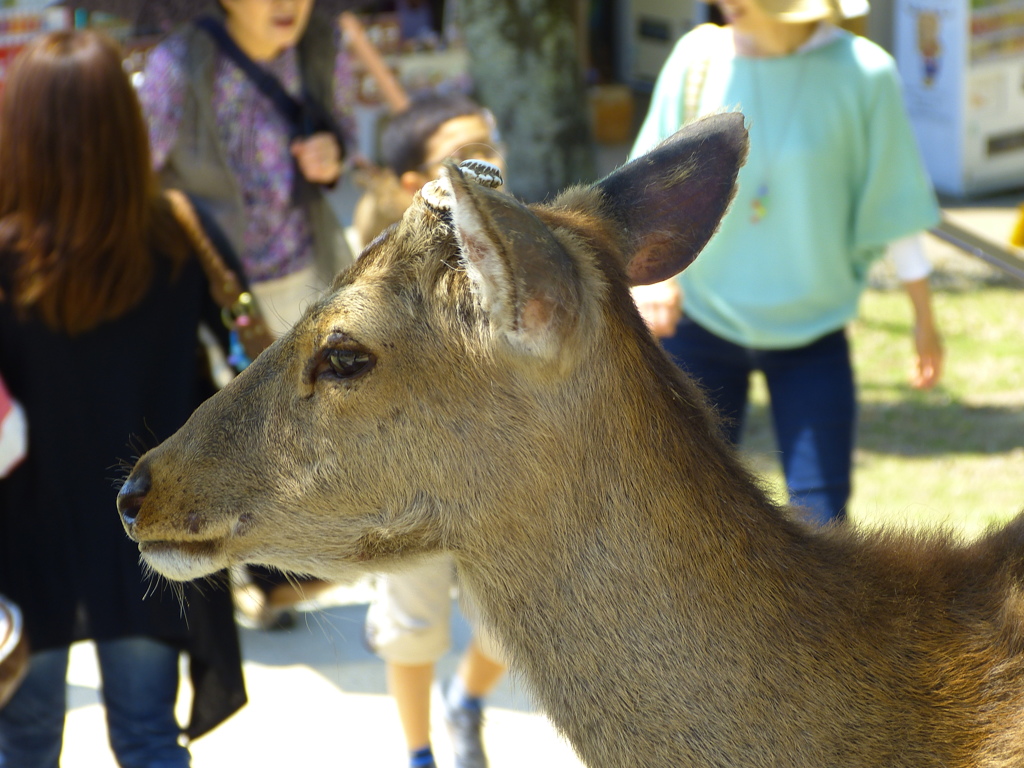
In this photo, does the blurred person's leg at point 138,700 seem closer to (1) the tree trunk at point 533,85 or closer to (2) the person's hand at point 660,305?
(2) the person's hand at point 660,305

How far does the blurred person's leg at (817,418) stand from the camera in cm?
369

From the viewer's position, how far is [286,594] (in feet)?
14.3

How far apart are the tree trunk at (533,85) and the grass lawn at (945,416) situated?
2739 millimetres

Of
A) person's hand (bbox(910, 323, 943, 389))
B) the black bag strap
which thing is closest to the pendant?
person's hand (bbox(910, 323, 943, 389))

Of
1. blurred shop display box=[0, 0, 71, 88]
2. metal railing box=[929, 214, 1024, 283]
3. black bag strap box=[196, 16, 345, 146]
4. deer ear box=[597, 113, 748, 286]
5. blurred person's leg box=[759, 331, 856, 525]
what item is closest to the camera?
deer ear box=[597, 113, 748, 286]

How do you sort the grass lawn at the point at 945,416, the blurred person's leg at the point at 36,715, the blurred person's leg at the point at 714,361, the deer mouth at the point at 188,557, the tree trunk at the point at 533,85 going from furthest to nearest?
1. the tree trunk at the point at 533,85
2. the grass lawn at the point at 945,416
3. the blurred person's leg at the point at 714,361
4. the blurred person's leg at the point at 36,715
5. the deer mouth at the point at 188,557

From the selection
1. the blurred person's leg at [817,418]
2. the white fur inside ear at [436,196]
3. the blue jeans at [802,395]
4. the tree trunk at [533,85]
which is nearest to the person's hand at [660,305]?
the blue jeans at [802,395]

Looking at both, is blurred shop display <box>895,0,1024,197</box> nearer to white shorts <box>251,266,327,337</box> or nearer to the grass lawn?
the grass lawn

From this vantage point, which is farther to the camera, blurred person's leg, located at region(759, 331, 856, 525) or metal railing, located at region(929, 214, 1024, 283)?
metal railing, located at region(929, 214, 1024, 283)

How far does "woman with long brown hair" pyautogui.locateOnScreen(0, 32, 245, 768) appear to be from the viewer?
316 cm

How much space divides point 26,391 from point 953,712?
2.44 meters

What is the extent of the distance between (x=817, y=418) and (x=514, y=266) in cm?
201

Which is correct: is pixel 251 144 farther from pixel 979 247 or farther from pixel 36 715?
pixel 979 247

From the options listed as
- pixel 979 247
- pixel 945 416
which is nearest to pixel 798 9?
pixel 979 247
